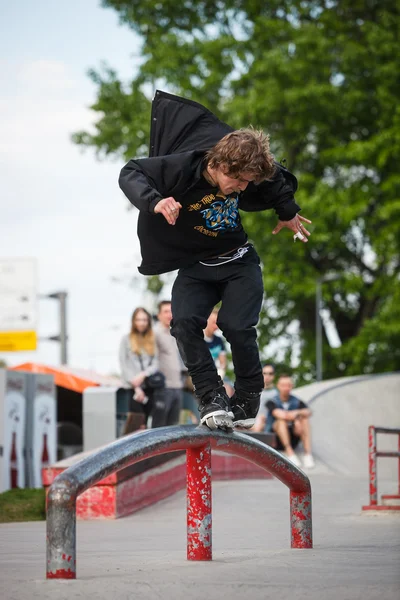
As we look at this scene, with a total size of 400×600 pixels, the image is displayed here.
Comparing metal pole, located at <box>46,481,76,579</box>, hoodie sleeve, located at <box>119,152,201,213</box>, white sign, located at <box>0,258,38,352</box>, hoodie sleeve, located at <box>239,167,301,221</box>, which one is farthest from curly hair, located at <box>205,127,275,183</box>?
white sign, located at <box>0,258,38,352</box>

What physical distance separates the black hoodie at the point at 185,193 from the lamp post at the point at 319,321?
23686 millimetres

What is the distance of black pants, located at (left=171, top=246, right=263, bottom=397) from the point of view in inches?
196

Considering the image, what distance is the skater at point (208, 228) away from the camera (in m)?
4.77

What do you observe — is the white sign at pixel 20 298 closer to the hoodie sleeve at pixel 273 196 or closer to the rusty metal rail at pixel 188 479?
the hoodie sleeve at pixel 273 196

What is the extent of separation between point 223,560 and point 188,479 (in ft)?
1.24

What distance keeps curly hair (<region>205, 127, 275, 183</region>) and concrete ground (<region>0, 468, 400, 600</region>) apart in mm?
1764

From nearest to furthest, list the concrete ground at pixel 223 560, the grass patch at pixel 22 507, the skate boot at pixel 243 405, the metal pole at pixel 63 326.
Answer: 1. the concrete ground at pixel 223 560
2. the skate boot at pixel 243 405
3. the grass patch at pixel 22 507
4. the metal pole at pixel 63 326

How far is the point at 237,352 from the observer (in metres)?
5.08

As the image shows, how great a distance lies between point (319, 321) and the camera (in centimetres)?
3175

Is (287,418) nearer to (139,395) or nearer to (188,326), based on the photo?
(139,395)

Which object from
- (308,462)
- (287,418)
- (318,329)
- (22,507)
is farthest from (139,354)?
(318,329)

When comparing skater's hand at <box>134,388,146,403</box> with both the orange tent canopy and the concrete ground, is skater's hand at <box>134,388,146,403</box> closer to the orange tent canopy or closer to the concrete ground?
the concrete ground

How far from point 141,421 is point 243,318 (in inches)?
233

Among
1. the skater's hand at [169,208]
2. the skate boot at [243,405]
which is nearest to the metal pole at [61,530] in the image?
the skater's hand at [169,208]
